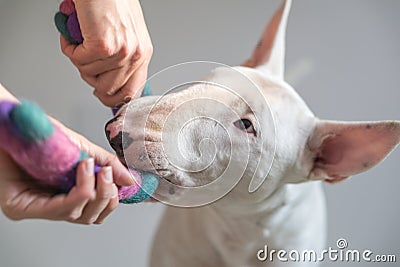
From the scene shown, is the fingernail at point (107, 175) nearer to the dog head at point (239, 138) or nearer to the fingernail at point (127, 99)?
the dog head at point (239, 138)

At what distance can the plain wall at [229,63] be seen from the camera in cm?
98

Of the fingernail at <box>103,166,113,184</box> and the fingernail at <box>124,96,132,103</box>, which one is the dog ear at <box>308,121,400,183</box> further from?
the fingernail at <box>103,166,113,184</box>

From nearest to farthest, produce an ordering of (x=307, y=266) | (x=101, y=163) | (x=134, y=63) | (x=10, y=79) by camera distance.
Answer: (x=101, y=163)
(x=134, y=63)
(x=307, y=266)
(x=10, y=79)

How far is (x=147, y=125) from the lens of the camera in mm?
561

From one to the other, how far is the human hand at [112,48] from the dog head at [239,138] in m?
0.07

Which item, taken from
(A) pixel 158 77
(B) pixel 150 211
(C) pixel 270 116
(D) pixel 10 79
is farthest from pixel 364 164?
(D) pixel 10 79

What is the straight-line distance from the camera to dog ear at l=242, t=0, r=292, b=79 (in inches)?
33.0

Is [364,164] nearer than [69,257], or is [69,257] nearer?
[364,164]

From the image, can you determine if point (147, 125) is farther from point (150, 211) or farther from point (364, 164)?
point (150, 211)

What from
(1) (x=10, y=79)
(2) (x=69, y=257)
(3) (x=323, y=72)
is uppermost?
(1) (x=10, y=79)

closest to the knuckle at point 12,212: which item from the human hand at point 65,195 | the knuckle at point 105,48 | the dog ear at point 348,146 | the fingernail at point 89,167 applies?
the human hand at point 65,195

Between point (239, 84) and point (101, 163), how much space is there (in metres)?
0.23

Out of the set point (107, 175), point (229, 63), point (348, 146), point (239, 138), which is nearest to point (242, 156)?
point (239, 138)

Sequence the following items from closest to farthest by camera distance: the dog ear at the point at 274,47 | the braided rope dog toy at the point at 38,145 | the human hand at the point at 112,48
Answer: the braided rope dog toy at the point at 38,145 < the human hand at the point at 112,48 < the dog ear at the point at 274,47
